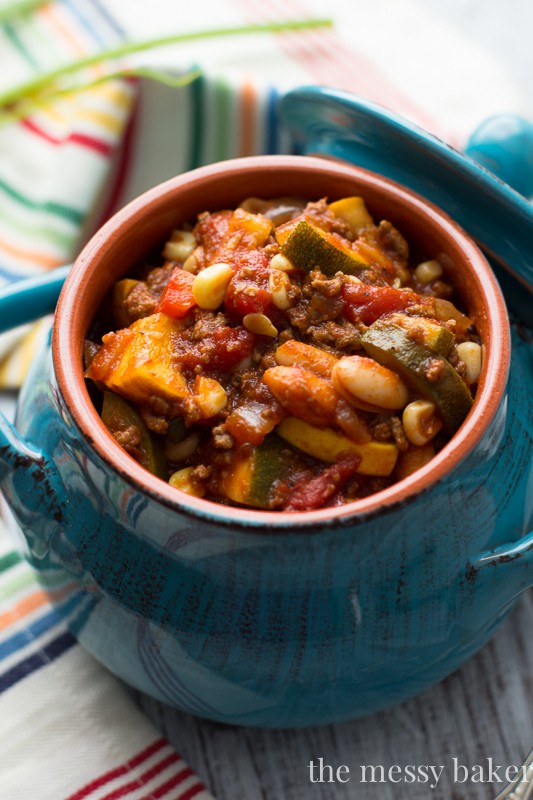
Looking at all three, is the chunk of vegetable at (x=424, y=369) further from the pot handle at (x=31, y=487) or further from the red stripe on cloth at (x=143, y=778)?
the red stripe on cloth at (x=143, y=778)

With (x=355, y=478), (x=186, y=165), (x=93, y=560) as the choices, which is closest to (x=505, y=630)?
(x=355, y=478)

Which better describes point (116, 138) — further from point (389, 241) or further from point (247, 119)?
point (389, 241)

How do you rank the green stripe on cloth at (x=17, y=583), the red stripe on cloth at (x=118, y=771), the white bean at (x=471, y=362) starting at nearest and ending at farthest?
1. the white bean at (x=471, y=362)
2. the red stripe on cloth at (x=118, y=771)
3. the green stripe on cloth at (x=17, y=583)

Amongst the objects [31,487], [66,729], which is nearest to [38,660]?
[66,729]

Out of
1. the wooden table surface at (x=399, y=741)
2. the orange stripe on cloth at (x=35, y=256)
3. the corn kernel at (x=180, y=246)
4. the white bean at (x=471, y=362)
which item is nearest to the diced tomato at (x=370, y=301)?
the white bean at (x=471, y=362)

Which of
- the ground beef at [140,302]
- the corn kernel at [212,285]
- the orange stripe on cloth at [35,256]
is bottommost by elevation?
the orange stripe on cloth at [35,256]

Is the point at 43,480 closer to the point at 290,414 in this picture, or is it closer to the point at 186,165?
the point at 290,414
